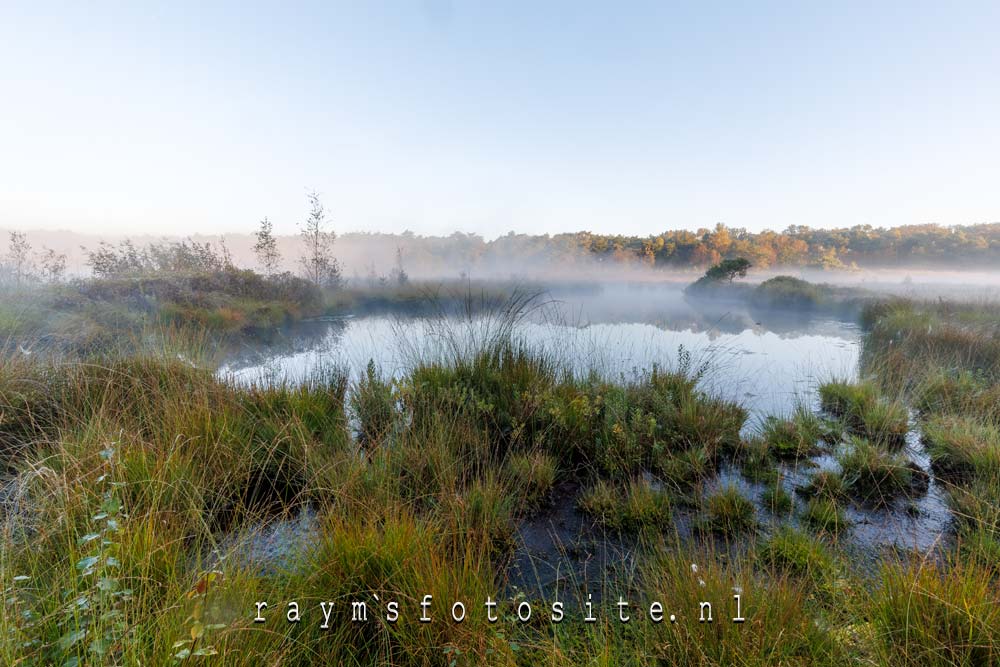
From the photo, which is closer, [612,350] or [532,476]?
[532,476]

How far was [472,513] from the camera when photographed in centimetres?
204

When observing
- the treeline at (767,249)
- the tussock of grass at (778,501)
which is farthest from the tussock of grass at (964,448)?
the treeline at (767,249)

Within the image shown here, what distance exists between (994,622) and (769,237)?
48475 mm

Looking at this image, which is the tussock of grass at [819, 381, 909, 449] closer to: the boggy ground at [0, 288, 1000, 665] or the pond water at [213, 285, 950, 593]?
the boggy ground at [0, 288, 1000, 665]

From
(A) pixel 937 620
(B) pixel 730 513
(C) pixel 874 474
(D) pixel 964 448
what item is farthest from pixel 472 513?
(D) pixel 964 448

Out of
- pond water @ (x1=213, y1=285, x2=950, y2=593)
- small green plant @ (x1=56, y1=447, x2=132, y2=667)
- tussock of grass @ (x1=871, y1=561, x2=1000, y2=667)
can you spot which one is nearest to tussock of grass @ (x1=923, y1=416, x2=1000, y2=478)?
pond water @ (x1=213, y1=285, x2=950, y2=593)

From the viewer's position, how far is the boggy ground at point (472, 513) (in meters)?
1.14

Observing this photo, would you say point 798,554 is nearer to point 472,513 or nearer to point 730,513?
point 730,513

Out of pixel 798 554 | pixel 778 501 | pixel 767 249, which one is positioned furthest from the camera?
pixel 767 249

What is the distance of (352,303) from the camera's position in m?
17.2

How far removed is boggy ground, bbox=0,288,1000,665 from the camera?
1141mm

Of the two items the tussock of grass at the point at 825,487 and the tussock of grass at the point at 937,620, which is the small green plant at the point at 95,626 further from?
the tussock of grass at the point at 825,487

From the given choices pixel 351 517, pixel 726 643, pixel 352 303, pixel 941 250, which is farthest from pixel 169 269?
pixel 941 250

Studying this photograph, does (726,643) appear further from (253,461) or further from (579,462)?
(253,461)
